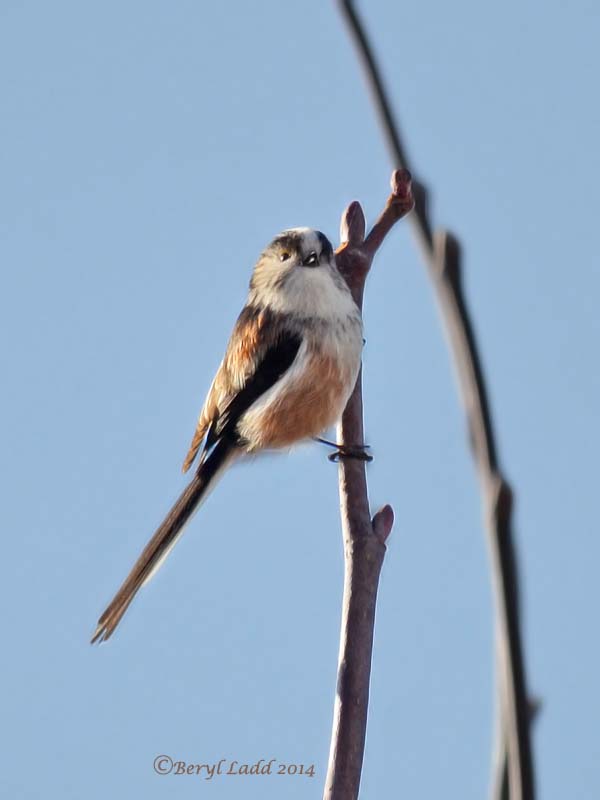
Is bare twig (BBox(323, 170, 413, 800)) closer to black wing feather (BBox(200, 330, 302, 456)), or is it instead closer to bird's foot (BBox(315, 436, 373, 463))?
bird's foot (BBox(315, 436, 373, 463))

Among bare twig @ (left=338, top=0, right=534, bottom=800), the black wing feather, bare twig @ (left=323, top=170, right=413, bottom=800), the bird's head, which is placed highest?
the bird's head

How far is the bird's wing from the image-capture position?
420cm

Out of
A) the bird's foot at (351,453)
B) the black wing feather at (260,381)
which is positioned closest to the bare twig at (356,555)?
the bird's foot at (351,453)

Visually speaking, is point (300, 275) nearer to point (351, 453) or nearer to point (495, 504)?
point (351, 453)

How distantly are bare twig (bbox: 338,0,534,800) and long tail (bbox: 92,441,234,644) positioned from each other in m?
2.19

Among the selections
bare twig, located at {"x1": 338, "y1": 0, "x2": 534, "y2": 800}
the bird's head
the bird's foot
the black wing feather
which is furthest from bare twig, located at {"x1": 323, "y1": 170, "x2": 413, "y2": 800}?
bare twig, located at {"x1": 338, "y1": 0, "x2": 534, "y2": 800}

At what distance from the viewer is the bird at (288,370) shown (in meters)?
4.03

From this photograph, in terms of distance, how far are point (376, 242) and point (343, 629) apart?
4.55ft

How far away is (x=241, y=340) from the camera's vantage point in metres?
4.39

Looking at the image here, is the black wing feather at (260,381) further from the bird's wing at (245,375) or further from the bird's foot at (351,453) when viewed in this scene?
the bird's foot at (351,453)

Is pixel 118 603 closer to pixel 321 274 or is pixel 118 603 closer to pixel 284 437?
pixel 284 437

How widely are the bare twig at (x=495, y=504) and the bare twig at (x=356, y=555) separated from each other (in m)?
0.78

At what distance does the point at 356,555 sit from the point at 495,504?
1.39 m

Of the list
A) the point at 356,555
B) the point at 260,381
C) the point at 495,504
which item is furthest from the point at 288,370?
the point at 495,504
